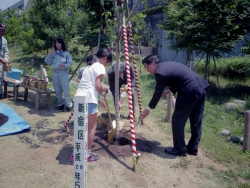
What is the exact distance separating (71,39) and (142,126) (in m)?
8.67

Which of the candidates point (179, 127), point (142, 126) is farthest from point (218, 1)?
point (179, 127)

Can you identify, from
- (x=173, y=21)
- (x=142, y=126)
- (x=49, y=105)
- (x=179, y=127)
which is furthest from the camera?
(x=173, y=21)

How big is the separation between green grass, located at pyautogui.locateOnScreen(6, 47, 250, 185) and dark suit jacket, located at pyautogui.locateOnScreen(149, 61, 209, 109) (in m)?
1.03

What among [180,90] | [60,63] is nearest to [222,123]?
[180,90]

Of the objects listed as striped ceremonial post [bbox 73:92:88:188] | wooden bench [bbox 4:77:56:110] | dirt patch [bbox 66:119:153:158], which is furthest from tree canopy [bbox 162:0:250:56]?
striped ceremonial post [bbox 73:92:88:188]

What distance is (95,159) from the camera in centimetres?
394

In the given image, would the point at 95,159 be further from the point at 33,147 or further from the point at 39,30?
the point at 39,30

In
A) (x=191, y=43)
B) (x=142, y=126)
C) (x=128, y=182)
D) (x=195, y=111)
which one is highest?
(x=191, y=43)

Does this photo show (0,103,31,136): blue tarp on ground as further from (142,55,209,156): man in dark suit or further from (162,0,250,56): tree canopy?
(162,0,250,56): tree canopy

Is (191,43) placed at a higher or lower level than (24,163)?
higher

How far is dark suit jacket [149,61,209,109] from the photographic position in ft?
12.8

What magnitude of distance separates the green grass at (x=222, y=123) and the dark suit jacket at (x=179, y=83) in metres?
1.03

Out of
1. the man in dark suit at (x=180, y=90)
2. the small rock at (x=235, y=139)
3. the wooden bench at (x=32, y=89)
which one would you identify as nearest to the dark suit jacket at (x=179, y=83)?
the man in dark suit at (x=180, y=90)

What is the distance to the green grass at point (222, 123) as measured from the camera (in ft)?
13.0
